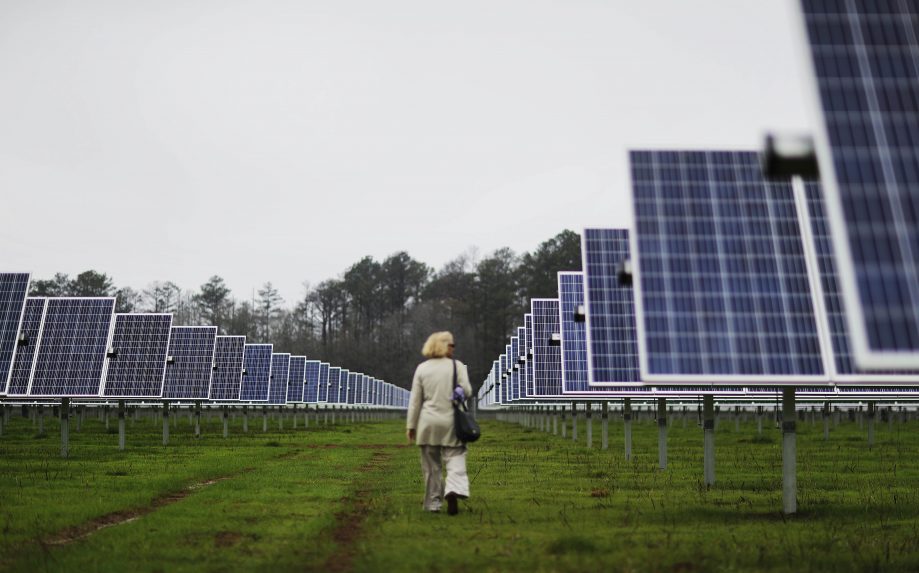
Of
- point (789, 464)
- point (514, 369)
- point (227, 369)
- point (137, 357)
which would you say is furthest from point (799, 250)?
point (514, 369)

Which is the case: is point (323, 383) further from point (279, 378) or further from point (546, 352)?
point (546, 352)

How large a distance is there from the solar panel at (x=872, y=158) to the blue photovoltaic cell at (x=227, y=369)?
37.2 meters

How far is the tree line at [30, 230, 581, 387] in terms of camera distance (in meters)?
140

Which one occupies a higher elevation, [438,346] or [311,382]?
[311,382]

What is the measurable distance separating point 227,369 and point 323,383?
34.7 m

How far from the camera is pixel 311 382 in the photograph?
74312mm

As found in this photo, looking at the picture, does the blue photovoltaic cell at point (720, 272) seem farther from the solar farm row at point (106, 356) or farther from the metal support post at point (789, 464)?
the solar farm row at point (106, 356)

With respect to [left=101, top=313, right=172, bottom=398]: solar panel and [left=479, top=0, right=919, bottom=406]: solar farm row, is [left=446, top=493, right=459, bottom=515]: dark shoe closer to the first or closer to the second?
[left=479, top=0, right=919, bottom=406]: solar farm row

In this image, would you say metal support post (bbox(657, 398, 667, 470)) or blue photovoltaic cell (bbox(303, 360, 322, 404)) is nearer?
metal support post (bbox(657, 398, 667, 470))

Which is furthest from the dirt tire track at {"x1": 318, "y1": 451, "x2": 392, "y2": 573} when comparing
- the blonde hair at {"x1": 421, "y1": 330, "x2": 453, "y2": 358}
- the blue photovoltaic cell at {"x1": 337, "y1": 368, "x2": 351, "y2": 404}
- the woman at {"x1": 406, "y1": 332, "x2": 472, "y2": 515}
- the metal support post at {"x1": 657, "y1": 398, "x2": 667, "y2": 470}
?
the blue photovoltaic cell at {"x1": 337, "y1": 368, "x2": 351, "y2": 404}

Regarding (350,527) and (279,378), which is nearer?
(350,527)

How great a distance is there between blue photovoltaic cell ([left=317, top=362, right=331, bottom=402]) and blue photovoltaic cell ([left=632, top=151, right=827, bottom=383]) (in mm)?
65058

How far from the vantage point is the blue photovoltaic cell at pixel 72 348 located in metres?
30.7

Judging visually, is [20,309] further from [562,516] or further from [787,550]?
[787,550]
